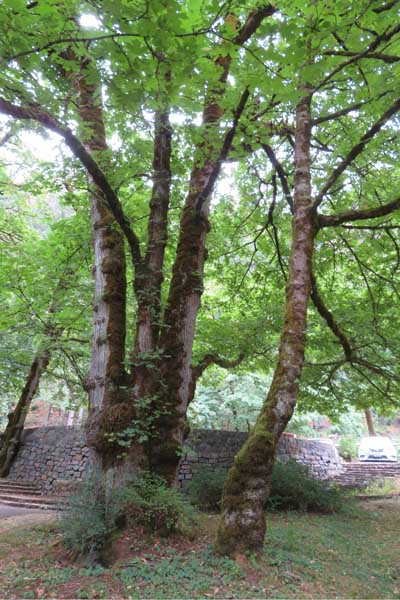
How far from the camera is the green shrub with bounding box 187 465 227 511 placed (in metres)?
7.78

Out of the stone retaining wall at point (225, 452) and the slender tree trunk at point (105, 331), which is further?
the stone retaining wall at point (225, 452)

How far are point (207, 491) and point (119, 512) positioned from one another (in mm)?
4620

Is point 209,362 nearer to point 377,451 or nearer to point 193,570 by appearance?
point 193,570

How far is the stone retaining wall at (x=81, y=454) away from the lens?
33.8ft

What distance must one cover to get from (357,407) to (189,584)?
23.9ft

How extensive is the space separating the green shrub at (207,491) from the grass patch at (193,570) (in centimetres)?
327

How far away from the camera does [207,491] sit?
798 cm

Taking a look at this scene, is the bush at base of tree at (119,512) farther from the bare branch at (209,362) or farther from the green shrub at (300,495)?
the green shrub at (300,495)

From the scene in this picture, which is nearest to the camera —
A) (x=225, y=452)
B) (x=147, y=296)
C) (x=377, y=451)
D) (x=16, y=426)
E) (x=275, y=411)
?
(x=275, y=411)

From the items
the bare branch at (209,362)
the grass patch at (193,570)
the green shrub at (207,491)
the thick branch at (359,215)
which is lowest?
the grass patch at (193,570)

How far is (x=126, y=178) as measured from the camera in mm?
4906

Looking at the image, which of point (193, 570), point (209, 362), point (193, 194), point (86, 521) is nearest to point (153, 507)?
point (86, 521)

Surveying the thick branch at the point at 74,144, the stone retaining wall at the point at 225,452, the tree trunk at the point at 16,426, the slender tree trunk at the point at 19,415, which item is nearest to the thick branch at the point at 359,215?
the thick branch at the point at 74,144

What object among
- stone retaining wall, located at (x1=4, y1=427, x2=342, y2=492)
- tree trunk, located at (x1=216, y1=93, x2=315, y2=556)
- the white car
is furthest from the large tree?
the white car
